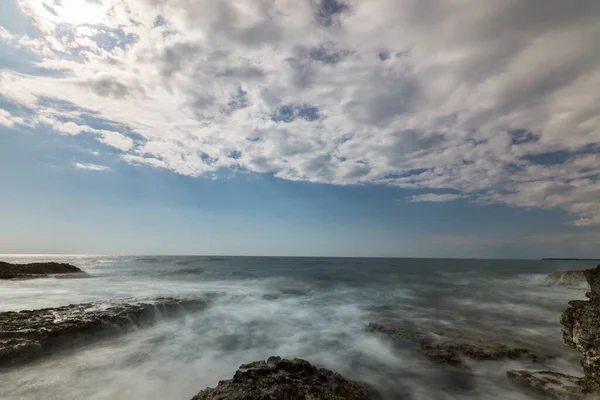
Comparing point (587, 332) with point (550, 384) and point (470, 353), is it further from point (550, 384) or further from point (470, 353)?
point (470, 353)

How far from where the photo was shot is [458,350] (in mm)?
9883

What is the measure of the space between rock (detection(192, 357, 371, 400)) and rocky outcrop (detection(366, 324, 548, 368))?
383 centimetres

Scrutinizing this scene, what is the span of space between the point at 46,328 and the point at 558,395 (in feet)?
49.8

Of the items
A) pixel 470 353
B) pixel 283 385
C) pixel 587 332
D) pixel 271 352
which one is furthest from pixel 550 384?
pixel 271 352

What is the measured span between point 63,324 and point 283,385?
9528 mm

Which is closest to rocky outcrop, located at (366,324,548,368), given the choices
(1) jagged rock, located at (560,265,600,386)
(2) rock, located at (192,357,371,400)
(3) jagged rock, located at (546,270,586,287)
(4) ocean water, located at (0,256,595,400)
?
(4) ocean water, located at (0,256,595,400)

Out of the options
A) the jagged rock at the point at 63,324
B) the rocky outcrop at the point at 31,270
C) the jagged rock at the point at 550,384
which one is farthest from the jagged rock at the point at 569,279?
the rocky outcrop at the point at 31,270

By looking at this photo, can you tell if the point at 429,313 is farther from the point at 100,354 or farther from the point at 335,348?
the point at 100,354

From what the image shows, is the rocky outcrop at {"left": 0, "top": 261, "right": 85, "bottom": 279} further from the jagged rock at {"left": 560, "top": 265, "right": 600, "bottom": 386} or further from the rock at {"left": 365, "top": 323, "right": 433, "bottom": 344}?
Result: the jagged rock at {"left": 560, "top": 265, "right": 600, "bottom": 386}

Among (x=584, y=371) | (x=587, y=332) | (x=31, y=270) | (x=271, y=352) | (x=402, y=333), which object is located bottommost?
(x=271, y=352)

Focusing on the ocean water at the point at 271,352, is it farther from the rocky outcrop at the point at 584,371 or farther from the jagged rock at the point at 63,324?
the jagged rock at the point at 63,324

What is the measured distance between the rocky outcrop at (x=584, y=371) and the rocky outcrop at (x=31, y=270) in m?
40.2

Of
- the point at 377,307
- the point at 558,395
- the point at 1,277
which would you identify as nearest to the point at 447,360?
the point at 558,395

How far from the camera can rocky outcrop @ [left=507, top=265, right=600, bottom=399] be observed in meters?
6.22
